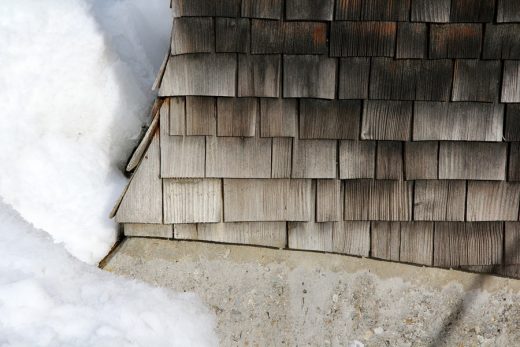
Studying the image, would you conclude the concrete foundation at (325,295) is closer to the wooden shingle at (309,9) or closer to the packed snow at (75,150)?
the packed snow at (75,150)

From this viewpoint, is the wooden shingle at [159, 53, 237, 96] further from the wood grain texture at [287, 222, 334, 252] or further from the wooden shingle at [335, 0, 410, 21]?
the wood grain texture at [287, 222, 334, 252]

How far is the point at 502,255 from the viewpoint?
2422 millimetres

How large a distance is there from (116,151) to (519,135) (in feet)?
5.92

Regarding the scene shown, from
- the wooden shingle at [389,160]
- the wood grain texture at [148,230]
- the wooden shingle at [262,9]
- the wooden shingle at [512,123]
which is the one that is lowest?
the wood grain texture at [148,230]

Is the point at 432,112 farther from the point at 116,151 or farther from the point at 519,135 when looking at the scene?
the point at 116,151

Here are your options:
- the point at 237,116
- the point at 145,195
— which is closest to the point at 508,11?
the point at 237,116

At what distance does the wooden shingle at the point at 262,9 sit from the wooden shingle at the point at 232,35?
0.04m

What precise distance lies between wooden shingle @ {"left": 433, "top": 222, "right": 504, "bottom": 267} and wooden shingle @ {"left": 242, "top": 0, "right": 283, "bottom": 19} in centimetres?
122

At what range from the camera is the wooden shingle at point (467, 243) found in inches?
94.3

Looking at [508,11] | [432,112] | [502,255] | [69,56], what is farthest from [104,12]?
[502,255]

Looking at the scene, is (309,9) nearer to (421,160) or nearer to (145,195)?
(421,160)

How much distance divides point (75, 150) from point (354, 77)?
1.27m

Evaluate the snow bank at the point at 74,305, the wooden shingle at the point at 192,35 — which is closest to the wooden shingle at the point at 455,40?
the wooden shingle at the point at 192,35

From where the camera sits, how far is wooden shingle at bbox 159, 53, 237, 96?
2.11 meters
